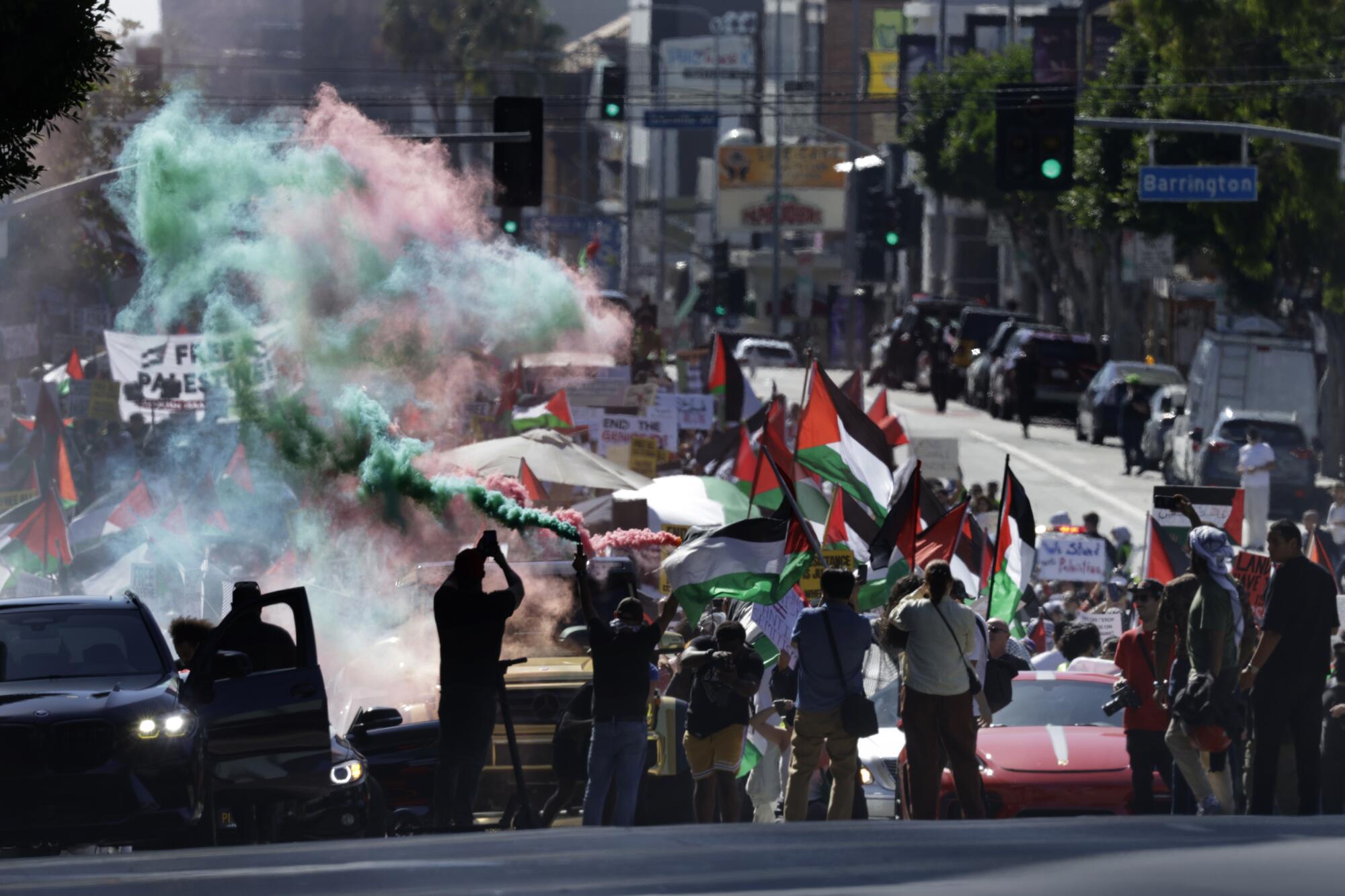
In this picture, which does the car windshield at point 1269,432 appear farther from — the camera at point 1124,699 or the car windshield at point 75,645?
the car windshield at point 75,645

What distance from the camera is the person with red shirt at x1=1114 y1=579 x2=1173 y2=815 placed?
11.2 m

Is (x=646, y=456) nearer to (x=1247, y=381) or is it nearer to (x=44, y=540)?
(x=44, y=540)

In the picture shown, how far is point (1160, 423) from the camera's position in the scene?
118 ft

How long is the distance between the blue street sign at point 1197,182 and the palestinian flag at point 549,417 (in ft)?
24.4

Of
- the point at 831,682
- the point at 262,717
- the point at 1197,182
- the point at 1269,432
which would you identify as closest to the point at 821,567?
the point at 831,682

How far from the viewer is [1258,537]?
86.1 feet

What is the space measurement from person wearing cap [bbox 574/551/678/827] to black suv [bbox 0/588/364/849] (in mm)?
1168

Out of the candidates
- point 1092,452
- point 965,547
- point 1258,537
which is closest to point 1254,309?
point 1092,452

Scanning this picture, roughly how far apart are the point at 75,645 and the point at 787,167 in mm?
83873

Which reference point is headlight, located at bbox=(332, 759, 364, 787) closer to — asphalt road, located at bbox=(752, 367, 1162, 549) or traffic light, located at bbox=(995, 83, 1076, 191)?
traffic light, located at bbox=(995, 83, 1076, 191)

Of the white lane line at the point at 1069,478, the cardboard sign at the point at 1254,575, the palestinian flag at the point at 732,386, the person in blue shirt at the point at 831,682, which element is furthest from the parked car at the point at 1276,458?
the person in blue shirt at the point at 831,682

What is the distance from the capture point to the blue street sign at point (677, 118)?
178 feet

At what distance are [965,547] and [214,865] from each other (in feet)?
32.1

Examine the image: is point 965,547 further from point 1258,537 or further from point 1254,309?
point 1254,309
